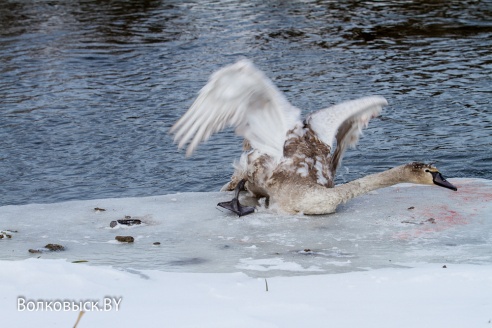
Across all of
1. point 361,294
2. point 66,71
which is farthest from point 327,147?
point 66,71

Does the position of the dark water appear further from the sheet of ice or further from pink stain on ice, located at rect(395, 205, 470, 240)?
the sheet of ice

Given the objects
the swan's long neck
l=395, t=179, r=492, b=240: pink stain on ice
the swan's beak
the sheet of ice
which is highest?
the sheet of ice

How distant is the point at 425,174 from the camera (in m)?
6.90

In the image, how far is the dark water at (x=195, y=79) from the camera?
9219 mm

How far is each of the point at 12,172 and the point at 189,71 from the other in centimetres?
443

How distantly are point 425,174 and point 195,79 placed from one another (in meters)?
6.16

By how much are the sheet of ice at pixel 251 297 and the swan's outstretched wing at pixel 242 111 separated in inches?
85.9

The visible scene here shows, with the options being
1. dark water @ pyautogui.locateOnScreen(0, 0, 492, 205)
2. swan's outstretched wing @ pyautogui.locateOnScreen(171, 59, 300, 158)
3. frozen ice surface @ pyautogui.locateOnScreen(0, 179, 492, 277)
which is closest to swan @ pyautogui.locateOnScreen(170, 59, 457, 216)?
swan's outstretched wing @ pyautogui.locateOnScreen(171, 59, 300, 158)

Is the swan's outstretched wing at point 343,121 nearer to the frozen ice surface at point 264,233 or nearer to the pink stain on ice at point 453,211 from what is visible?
the frozen ice surface at point 264,233

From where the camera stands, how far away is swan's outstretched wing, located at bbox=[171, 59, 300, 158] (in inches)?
275

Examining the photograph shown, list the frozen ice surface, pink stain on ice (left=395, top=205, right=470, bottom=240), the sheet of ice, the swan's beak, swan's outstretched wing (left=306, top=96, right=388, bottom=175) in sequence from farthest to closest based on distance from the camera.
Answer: swan's outstretched wing (left=306, top=96, right=388, bottom=175) → the swan's beak → pink stain on ice (left=395, top=205, right=470, bottom=240) → the frozen ice surface → the sheet of ice

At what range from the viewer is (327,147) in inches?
302

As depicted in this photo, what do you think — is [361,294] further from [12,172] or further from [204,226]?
[12,172]

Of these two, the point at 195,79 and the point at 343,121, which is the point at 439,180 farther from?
the point at 195,79
